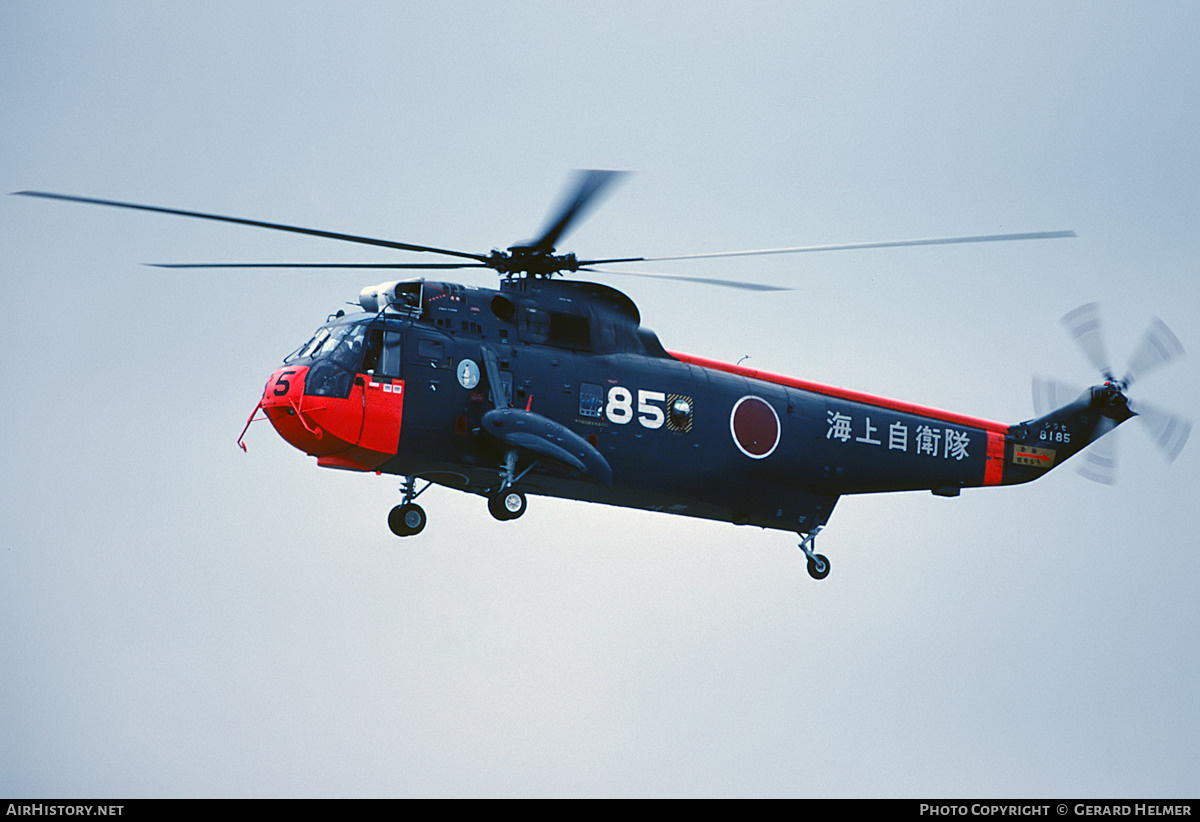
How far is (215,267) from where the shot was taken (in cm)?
2464

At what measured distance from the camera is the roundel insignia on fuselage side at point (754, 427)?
93.5 feet

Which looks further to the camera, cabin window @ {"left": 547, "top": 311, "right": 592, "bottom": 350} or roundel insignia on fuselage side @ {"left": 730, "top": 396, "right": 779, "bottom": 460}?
roundel insignia on fuselage side @ {"left": 730, "top": 396, "right": 779, "bottom": 460}

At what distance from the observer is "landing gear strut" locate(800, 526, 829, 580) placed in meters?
30.7

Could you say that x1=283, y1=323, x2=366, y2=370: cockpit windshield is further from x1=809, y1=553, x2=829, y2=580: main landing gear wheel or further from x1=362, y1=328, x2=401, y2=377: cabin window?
x1=809, y1=553, x2=829, y2=580: main landing gear wheel

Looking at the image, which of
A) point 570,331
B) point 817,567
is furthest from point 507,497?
point 817,567

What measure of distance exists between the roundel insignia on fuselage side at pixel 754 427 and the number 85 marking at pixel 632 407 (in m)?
1.77

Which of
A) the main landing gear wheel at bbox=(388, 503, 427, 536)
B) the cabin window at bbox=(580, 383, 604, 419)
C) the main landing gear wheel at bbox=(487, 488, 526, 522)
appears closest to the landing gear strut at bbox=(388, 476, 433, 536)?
the main landing gear wheel at bbox=(388, 503, 427, 536)

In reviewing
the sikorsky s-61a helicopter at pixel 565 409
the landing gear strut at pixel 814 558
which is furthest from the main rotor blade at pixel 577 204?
the landing gear strut at pixel 814 558

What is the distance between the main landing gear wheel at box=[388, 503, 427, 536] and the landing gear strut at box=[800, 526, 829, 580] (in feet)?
28.6

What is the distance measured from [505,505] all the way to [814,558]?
8283 millimetres

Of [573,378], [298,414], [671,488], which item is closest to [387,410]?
[298,414]
